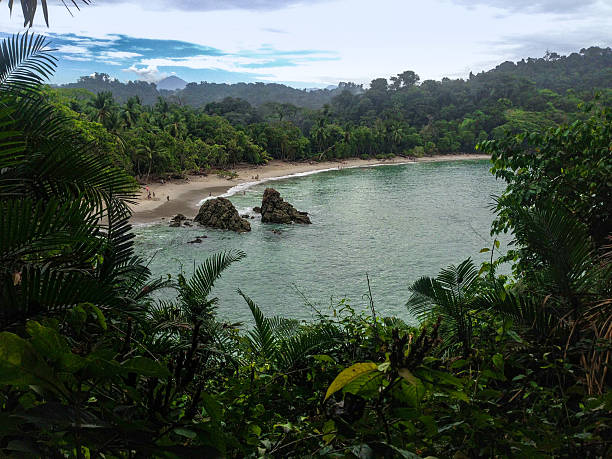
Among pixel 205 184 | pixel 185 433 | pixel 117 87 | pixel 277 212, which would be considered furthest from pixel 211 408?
pixel 117 87

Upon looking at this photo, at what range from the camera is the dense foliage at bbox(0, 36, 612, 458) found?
756 mm

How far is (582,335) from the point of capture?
2.40 metres

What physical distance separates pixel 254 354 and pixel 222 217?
23680mm

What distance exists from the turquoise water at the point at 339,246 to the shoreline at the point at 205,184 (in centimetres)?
285

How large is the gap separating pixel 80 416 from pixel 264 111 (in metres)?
89.5

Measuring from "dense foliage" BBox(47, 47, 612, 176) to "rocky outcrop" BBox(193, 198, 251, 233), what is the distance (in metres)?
6.44

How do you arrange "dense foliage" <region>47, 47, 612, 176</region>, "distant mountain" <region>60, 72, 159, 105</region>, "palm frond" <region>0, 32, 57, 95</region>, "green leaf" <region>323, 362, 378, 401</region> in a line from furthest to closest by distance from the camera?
"distant mountain" <region>60, 72, 159, 105</region> → "dense foliage" <region>47, 47, 612, 176</region> → "palm frond" <region>0, 32, 57, 95</region> → "green leaf" <region>323, 362, 378, 401</region>

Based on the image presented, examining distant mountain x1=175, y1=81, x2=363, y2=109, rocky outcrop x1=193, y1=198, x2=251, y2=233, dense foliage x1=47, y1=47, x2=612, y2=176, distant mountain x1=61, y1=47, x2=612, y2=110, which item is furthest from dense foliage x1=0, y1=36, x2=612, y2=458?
distant mountain x1=175, y1=81, x2=363, y2=109

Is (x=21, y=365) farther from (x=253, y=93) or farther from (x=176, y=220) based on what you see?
(x=253, y=93)

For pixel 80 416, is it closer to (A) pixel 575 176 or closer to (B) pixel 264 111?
(A) pixel 575 176

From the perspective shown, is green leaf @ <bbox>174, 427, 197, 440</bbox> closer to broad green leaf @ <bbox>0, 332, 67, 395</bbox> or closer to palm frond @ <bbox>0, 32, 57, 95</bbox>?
broad green leaf @ <bbox>0, 332, 67, 395</bbox>

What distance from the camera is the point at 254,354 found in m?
3.32

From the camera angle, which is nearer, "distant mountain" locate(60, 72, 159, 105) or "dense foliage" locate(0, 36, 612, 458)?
"dense foliage" locate(0, 36, 612, 458)

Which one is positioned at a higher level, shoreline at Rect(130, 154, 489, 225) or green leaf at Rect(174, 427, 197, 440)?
green leaf at Rect(174, 427, 197, 440)
